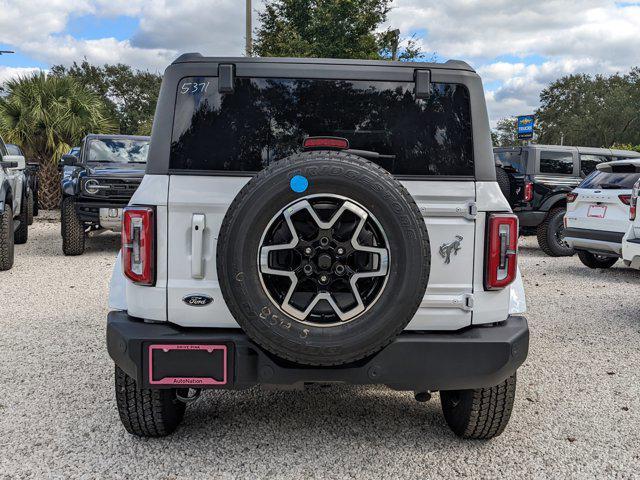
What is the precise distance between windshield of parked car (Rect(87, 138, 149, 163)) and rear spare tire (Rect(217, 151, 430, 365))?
9009 mm

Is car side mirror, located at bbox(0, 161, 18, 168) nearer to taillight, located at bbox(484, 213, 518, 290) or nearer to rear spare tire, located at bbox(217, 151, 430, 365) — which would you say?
rear spare tire, located at bbox(217, 151, 430, 365)

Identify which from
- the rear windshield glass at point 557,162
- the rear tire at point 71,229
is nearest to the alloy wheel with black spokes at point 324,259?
the rear tire at point 71,229

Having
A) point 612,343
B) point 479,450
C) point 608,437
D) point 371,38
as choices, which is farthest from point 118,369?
point 371,38

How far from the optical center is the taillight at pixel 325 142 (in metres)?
2.93

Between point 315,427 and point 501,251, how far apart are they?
1.47 metres

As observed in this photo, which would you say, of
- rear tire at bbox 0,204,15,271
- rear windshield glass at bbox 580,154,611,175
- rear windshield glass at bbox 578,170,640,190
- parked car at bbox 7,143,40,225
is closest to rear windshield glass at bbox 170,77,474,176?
rear windshield glass at bbox 578,170,640,190

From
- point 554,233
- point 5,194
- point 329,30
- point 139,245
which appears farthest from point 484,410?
point 329,30

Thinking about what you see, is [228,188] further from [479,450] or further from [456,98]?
[479,450]

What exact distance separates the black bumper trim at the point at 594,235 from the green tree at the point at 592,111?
46825mm

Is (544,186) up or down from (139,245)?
up

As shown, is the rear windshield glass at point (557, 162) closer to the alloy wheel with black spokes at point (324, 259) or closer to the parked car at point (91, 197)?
the parked car at point (91, 197)

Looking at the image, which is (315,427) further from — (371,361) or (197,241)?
(197,241)

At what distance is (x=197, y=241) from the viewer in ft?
9.36

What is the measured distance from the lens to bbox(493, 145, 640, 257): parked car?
11.4 meters
